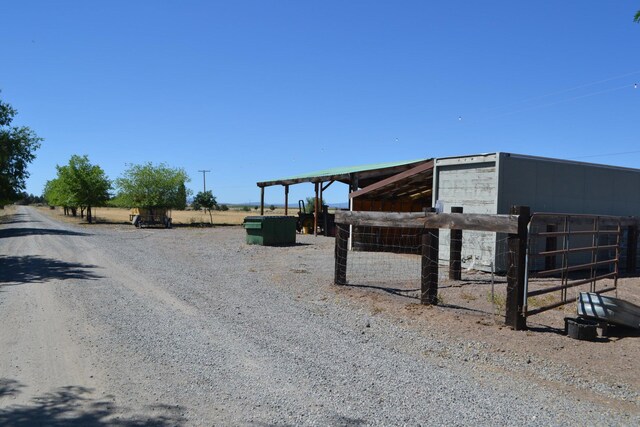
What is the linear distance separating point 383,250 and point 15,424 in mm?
16961

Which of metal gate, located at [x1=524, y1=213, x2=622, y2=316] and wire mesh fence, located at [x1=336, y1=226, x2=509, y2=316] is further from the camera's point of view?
wire mesh fence, located at [x1=336, y1=226, x2=509, y2=316]

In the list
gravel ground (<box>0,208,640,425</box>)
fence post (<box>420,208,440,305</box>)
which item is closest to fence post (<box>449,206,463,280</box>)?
fence post (<box>420,208,440,305</box>)

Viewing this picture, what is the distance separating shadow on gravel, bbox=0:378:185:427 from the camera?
158 inches

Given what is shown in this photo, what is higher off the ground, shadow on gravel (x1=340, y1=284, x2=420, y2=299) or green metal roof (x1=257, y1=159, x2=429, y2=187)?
green metal roof (x1=257, y1=159, x2=429, y2=187)

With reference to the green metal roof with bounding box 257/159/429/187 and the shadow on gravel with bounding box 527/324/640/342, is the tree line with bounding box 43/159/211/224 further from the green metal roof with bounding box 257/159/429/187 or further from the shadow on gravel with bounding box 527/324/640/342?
the shadow on gravel with bounding box 527/324/640/342

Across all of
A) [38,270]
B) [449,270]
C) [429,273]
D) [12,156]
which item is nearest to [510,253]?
[429,273]

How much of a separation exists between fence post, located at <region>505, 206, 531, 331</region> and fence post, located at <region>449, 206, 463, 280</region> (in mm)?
3082

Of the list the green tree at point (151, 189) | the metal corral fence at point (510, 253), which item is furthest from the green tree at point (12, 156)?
the metal corral fence at point (510, 253)

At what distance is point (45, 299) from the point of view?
908 centimetres

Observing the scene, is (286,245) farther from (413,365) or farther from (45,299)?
(413,365)

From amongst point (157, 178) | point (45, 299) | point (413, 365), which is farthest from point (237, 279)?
point (157, 178)

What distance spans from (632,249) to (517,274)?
9218 millimetres

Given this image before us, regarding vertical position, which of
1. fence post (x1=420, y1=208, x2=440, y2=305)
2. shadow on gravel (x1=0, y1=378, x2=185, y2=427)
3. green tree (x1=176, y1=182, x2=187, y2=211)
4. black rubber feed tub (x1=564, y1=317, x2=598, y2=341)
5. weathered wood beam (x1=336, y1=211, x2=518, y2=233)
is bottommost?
shadow on gravel (x1=0, y1=378, x2=185, y2=427)

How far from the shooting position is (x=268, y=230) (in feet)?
70.5
